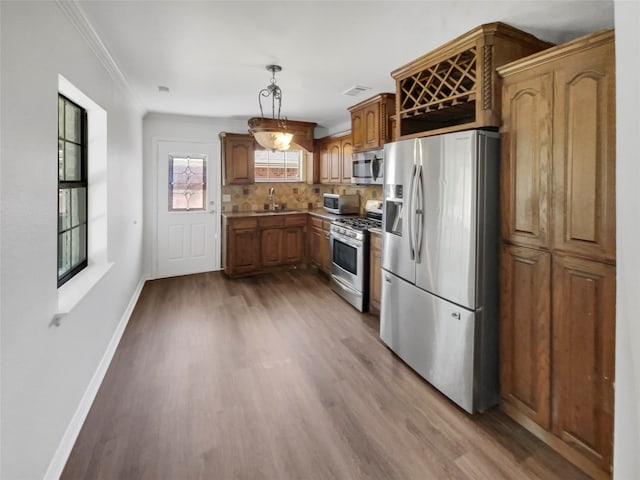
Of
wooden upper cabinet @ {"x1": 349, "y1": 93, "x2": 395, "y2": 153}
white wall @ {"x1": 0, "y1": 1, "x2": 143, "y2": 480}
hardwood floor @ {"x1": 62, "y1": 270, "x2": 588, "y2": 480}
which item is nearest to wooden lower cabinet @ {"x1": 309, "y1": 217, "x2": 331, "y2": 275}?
wooden upper cabinet @ {"x1": 349, "y1": 93, "x2": 395, "y2": 153}

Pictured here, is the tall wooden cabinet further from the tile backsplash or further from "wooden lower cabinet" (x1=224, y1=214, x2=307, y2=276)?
"wooden lower cabinet" (x1=224, y1=214, x2=307, y2=276)

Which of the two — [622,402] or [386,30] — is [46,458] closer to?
[622,402]

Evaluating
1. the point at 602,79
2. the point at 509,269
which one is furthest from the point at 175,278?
the point at 602,79

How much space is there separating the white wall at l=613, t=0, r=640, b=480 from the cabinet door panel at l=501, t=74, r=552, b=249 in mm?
1220

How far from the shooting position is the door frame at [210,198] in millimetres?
5055

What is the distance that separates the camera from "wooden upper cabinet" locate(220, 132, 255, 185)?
5320mm

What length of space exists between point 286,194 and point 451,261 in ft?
13.9

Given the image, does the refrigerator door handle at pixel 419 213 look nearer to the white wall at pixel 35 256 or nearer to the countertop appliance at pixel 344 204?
the white wall at pixel 35 256

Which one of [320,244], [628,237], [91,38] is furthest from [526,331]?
[320,244]

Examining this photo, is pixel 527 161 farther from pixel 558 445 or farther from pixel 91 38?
pixel 91 38

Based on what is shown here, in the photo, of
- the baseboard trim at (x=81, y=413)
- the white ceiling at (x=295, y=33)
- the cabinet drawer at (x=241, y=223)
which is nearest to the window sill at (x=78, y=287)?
the baseboard trim at (x=81, y=413)

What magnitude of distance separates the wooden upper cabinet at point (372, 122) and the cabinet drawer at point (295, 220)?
1.58m

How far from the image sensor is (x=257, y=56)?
2678 millimetres

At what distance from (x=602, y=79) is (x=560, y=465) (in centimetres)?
190
